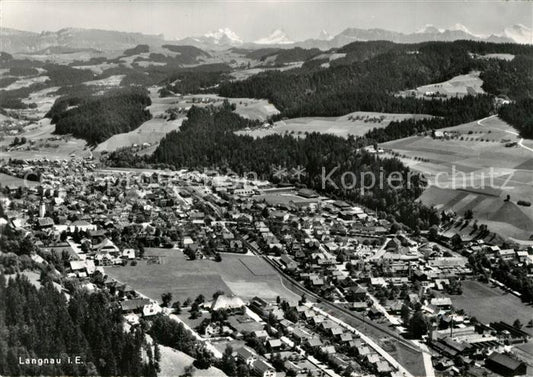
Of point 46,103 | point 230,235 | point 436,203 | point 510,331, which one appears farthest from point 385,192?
point 46,103

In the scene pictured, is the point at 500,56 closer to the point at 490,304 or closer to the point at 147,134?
the point at 147,134

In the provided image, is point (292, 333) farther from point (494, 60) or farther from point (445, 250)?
point (494, 60)

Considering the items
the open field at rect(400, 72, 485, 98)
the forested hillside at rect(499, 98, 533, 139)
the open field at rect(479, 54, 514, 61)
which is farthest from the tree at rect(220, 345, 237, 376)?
the open field at rect(479, 54, 514, 61)

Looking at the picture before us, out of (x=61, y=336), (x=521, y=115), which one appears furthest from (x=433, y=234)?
(x=521, y=115)

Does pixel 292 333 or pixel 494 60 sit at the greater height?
pixel 494 60

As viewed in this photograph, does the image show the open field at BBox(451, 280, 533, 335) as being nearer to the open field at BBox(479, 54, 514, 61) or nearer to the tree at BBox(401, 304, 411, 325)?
the tree at BBox(401, 304, 411, 325)

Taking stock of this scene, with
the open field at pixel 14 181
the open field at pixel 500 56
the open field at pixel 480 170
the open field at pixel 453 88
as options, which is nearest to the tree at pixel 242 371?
the open field at pixel 480 170

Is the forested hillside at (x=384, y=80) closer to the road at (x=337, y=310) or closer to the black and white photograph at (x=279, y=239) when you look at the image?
the black and white photograph at (x=279, y=239)
